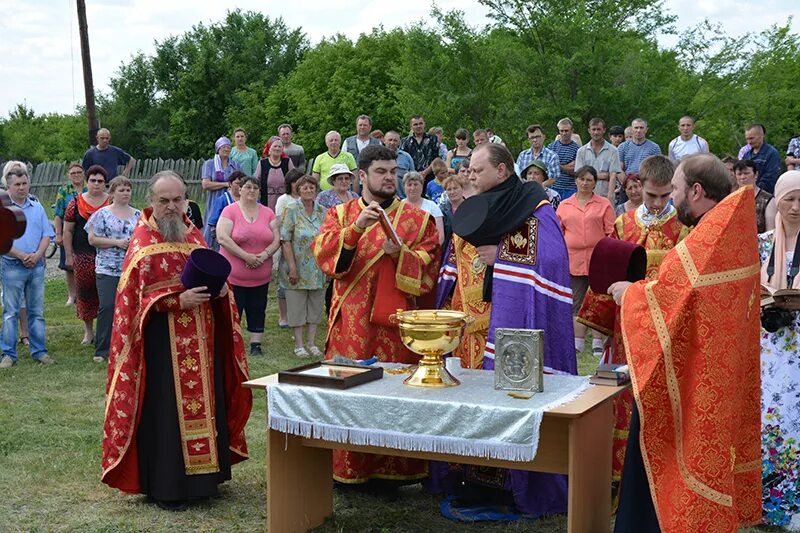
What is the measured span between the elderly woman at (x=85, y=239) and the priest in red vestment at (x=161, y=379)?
5.42 m

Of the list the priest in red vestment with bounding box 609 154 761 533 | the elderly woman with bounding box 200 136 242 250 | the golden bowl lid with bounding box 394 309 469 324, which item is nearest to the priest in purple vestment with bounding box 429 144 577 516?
the golden bowl lid with bounding box 394 309 469 324

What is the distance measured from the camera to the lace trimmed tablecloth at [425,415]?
4.47 meters

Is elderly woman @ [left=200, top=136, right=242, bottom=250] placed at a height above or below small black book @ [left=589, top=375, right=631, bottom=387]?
above

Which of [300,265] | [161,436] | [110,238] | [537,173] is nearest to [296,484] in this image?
[161,436]

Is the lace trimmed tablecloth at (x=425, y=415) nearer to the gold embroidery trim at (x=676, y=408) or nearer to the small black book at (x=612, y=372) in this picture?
the small black book at (x=612, y=372)

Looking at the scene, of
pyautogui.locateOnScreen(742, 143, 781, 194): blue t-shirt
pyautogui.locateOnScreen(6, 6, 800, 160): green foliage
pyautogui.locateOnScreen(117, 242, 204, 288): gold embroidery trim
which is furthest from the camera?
pyautogui.locateOnScreen(6, 6, 800, 160): green foliage

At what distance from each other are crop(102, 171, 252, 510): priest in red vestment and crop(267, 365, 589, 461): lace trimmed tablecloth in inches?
39.7

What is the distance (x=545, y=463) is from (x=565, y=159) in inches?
385

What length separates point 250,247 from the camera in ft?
35.1

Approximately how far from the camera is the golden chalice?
4859 millimetres

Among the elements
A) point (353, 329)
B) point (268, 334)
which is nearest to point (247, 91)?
point (268, 334)

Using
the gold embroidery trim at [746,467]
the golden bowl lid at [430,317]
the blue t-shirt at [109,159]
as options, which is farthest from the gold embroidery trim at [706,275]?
the blue t-shirt at [109,159]

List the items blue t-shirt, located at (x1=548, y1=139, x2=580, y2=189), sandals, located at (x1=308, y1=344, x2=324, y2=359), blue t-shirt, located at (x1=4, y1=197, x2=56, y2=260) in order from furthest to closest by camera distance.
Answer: blue t-shirt, located at (x1=548, y1=139, x2=580, y2=189) < sandals, located at (x1=308, y1=344, x2=324, y2=359) < blue t-shirt, located at (x1=4, y1=197, x2=56, y2=260)

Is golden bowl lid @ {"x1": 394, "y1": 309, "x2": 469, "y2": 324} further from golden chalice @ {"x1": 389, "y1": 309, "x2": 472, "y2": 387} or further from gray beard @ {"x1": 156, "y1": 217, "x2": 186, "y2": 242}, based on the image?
gray beard @ {"x1": 156, "y1": 217, "x2": 186, "y2": 242}
